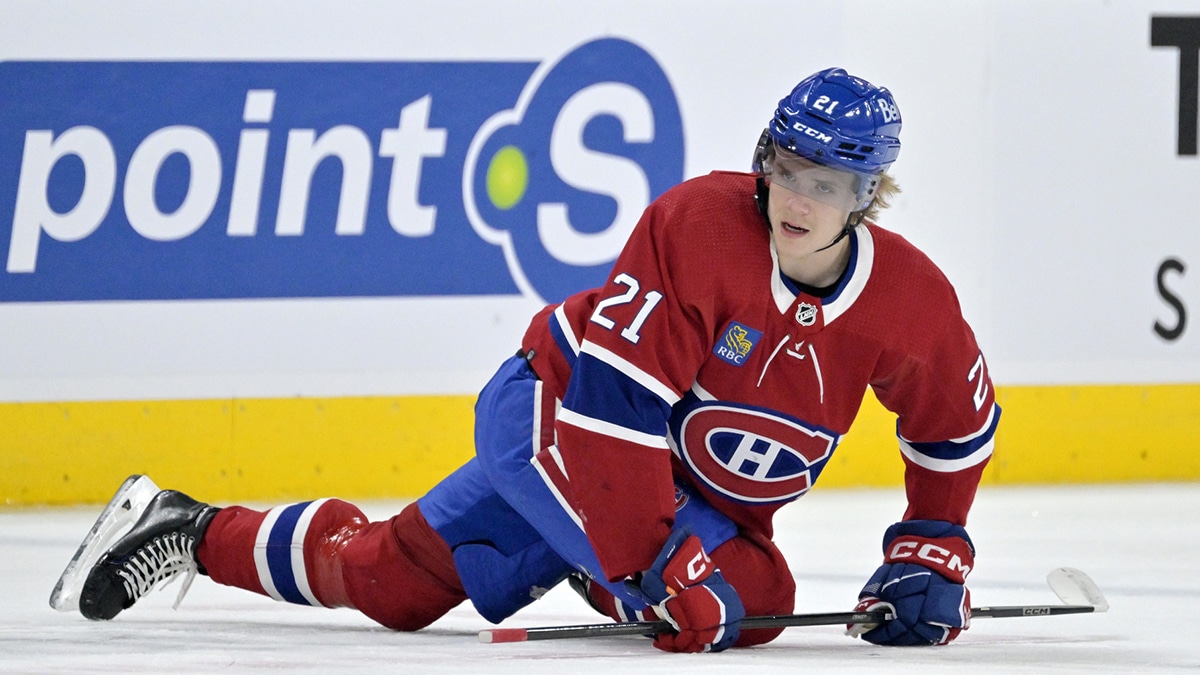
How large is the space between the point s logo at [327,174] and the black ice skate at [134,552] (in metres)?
1.74

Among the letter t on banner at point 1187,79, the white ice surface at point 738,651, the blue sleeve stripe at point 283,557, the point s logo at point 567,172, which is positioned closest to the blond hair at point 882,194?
the white ice surface at point 738,651

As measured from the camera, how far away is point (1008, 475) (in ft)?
16.3

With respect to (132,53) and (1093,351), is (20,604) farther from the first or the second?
(1093,351)

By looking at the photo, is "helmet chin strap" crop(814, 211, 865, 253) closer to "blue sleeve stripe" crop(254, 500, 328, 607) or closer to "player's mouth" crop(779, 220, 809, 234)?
"player's mouth" crop(779, 220, 809, 234)

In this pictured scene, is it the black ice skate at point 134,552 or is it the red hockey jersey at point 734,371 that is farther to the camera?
the black ice skate at point 134,552

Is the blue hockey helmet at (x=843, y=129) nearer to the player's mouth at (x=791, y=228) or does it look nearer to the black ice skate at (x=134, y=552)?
the player's mouth at (x=791, y=228)

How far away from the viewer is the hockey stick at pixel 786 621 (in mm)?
2141

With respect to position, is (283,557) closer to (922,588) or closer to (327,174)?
(922,588)

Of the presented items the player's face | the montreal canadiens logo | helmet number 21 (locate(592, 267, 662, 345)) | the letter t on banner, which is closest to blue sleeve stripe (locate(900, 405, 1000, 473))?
the montreal canadiens logo

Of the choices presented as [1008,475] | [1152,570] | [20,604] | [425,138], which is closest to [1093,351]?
[1008,475]

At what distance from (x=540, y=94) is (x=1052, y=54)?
1629mm

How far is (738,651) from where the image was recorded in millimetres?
2184

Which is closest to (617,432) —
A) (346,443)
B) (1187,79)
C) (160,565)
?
(160,565)

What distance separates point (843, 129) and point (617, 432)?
1.60 ft
